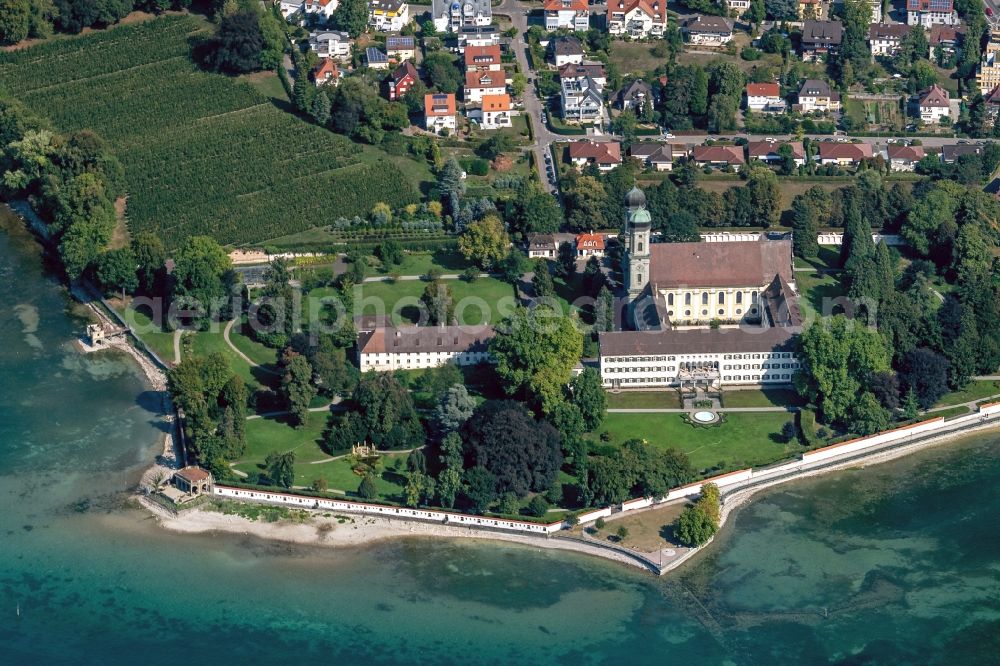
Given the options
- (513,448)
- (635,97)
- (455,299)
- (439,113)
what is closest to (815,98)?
(635,97)

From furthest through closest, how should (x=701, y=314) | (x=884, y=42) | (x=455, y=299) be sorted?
(x=884, y=42)
(x=455, y=299)
(x=701, y=314)

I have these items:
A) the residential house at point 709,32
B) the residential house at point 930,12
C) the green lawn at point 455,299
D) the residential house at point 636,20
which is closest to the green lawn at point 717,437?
the green lawn at point 455,299

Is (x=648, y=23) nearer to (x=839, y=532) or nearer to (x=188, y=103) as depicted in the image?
(x=188, y=103)

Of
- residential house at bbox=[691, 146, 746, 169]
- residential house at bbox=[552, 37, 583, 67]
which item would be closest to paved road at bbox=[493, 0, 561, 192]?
residential house at bbox=[552, 37, 583, 67]

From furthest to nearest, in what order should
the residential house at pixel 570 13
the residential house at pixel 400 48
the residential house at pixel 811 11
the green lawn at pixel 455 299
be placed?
the residential house at pixel 811 11 < the residential house at pixel 570 13 < the residential house at pixel 400 48 < the green lawn at pixel 455 299

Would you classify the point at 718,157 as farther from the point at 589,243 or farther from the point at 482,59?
the point at 482,59

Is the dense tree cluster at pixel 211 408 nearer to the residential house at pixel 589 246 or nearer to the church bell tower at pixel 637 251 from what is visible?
the church bell tower at pixel 637 251
